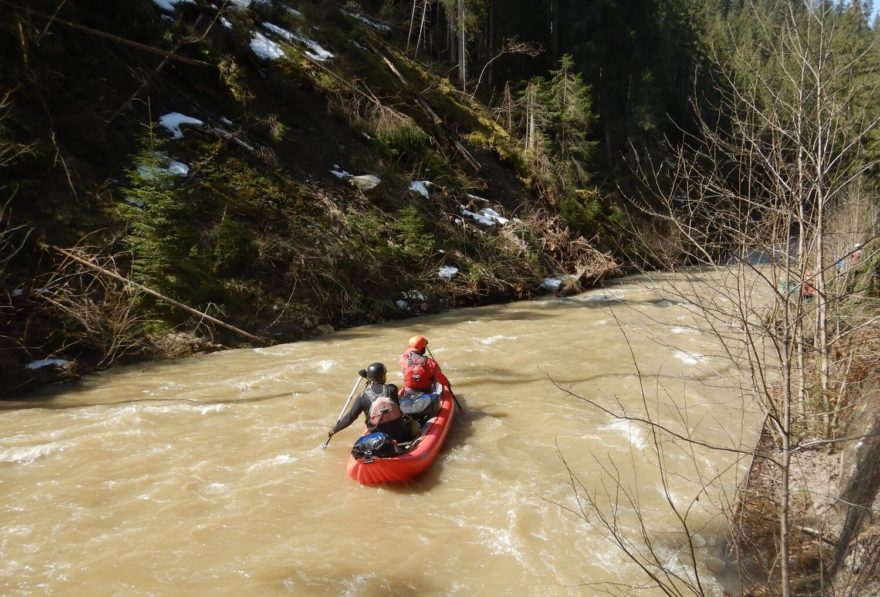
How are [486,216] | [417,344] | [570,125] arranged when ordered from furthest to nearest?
[570,125]
[486,216]
[417,344]

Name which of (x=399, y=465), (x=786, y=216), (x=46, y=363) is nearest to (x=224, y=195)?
(x=46, y=363)

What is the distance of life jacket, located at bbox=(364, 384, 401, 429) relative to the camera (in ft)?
17.0

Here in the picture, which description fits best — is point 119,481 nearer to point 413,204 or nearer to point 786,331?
point 786,331

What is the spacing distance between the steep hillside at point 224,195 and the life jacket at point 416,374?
3789mm

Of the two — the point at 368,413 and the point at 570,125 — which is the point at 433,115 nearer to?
the point at 570,125

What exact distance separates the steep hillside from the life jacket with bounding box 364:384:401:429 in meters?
4.31

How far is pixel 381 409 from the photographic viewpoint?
520 centimetres

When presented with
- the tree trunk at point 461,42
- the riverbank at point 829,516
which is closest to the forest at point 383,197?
the riverbank at point 829,516

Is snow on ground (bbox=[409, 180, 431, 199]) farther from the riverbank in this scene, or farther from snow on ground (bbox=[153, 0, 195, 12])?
the riverbank

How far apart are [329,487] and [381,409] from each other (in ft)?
2.75

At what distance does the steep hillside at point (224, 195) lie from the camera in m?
7.70

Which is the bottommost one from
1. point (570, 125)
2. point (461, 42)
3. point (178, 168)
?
point (178, 168)

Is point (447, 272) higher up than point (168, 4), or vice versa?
point (168, 4)

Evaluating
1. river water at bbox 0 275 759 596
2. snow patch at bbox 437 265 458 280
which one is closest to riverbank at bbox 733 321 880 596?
river water at bbox 0 275 759 596
